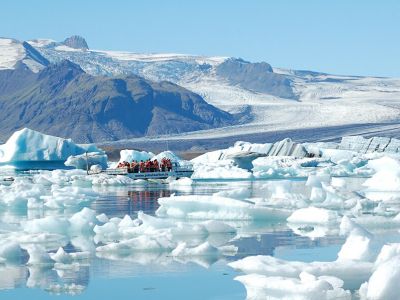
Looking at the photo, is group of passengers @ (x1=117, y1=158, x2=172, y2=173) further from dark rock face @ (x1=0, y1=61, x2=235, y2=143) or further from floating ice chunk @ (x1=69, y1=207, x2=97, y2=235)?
dark rock face @ (x1=0, y1=61, x2=235, y2=143)

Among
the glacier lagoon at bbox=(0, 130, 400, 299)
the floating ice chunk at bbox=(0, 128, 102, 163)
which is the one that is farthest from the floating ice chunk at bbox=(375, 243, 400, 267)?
the floating ice chunk at bbox=(0, 128, 102, 163)

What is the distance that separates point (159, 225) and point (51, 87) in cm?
14432

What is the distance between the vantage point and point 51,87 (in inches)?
6088

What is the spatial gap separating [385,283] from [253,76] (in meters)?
172

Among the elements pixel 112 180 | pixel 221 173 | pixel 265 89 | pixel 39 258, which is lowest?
pixel 221 173

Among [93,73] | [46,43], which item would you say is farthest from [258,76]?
[46,43]

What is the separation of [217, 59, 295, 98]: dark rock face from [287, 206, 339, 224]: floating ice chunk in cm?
14174

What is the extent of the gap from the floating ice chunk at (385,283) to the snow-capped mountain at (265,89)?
8228 cm

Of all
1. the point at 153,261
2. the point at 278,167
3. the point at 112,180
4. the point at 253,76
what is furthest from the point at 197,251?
the point at 253,76

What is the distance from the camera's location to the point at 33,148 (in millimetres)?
41500

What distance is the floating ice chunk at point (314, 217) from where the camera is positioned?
14.2 m

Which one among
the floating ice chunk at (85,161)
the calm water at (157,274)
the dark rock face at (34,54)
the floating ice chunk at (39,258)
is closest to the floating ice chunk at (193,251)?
the calm water at (157,274)

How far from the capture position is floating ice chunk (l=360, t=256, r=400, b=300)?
7.91m

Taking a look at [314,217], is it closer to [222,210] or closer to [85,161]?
[222,210]
